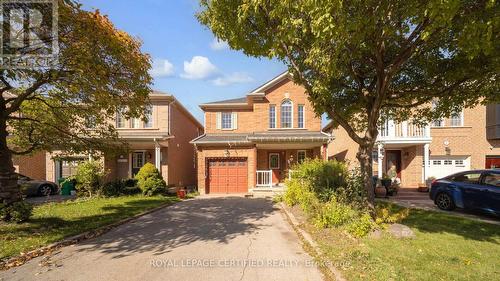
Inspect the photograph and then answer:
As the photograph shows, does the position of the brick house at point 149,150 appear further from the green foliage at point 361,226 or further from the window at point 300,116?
the green foliage at point 361,226

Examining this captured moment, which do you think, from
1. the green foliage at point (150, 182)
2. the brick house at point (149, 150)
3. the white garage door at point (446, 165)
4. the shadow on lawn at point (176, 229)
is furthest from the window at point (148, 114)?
the white garage door at point (446, 165)

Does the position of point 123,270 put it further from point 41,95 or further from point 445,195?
point 445,195

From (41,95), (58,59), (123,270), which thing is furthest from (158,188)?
(123,270)

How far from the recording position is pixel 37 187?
682 inches

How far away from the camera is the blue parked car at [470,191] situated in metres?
9.47

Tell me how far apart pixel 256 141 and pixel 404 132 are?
9782 mm

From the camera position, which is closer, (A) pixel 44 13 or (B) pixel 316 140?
(A) pixel 44 13

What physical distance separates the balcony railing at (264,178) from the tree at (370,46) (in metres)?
9.91

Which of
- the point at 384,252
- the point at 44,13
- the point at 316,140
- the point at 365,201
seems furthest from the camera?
the point at 316,140

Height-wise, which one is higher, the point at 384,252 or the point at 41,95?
the point at 41,95

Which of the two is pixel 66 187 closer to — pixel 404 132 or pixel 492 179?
pixel 492 179

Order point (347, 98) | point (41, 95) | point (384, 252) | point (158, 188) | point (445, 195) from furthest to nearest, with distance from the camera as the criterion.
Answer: point (158, 188) → point (445, 195) → point (347, 98) → point (41, 95) → point (384, 252)

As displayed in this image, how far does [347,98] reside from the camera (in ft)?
31.1

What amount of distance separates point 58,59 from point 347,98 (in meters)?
8.42
